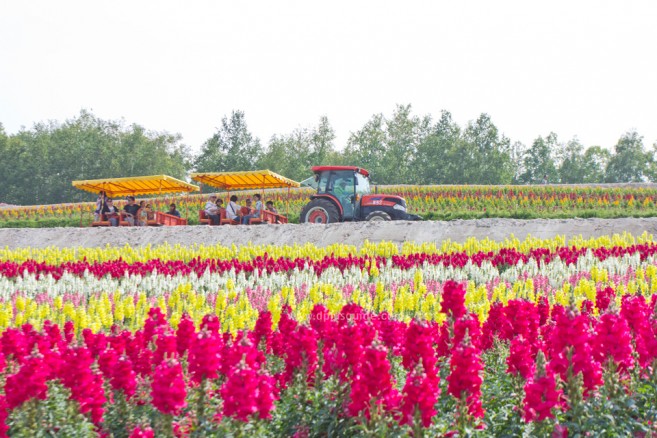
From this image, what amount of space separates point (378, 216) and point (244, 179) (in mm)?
5411

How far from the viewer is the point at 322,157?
60.8 meters

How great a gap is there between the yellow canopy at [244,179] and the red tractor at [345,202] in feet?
7.48

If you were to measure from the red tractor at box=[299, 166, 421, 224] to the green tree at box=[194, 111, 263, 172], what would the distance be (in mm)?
35035

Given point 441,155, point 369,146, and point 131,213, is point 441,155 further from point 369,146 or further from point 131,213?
point 131,213

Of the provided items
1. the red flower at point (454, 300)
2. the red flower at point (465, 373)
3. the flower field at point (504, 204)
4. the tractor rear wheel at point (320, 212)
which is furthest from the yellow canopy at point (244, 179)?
the red flower at point (465, 373)

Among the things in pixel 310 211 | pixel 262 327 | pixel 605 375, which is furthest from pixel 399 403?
pixel 310 211

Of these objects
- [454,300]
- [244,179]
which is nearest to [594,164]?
[244,179]

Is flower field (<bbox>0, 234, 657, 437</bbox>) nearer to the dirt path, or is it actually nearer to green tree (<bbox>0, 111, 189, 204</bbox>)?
the dirt path

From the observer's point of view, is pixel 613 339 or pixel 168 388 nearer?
pixel 168 388

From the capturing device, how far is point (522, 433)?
4.04 meters

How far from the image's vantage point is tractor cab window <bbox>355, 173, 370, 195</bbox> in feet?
65.6

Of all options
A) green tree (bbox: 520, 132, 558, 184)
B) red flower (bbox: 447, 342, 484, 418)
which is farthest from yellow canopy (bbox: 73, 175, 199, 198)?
green tree (bbox: 520, 132, 558, 184)

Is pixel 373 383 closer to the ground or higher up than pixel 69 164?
closer to the ground

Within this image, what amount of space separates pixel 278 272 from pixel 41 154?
54.2m
